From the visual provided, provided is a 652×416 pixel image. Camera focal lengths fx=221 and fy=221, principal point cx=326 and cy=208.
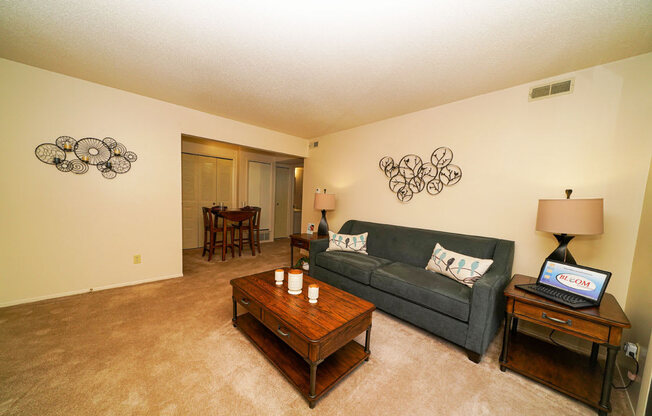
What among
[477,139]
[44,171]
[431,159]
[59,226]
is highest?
[477,139]

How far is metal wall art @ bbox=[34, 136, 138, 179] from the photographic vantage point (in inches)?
91.8

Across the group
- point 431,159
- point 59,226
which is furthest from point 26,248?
point 431,159

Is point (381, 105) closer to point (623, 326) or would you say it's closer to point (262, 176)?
point (623, 326)

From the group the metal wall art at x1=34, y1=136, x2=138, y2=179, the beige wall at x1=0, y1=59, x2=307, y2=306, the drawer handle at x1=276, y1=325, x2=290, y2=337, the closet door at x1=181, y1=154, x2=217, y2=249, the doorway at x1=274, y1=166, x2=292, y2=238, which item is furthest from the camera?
the doorway at x1=274, y1=166, x2=292, y2=238

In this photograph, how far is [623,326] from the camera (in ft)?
4.01

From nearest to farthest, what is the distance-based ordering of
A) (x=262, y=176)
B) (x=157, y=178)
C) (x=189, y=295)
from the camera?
(x=189, y=295)
(x=157, y=178)
(x=262, y=176)

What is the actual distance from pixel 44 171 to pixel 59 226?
593 mm

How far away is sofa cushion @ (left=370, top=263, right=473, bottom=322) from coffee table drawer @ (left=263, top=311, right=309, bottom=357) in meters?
1.12

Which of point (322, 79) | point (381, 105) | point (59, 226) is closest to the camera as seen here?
point (322, 79)

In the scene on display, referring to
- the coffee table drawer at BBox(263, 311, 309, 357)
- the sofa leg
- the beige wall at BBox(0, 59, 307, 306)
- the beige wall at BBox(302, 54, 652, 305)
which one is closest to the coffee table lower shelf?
the coffee table drawer at BBox(263, 311, 309, 357)

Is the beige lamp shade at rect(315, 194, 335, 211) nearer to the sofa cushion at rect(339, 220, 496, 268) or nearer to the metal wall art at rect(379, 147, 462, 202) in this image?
the sofa cushion at rect(339, 220, 496, 268)

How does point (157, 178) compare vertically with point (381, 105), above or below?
below

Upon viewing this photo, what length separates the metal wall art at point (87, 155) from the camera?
7.65ft

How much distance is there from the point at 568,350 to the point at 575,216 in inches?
46.3
